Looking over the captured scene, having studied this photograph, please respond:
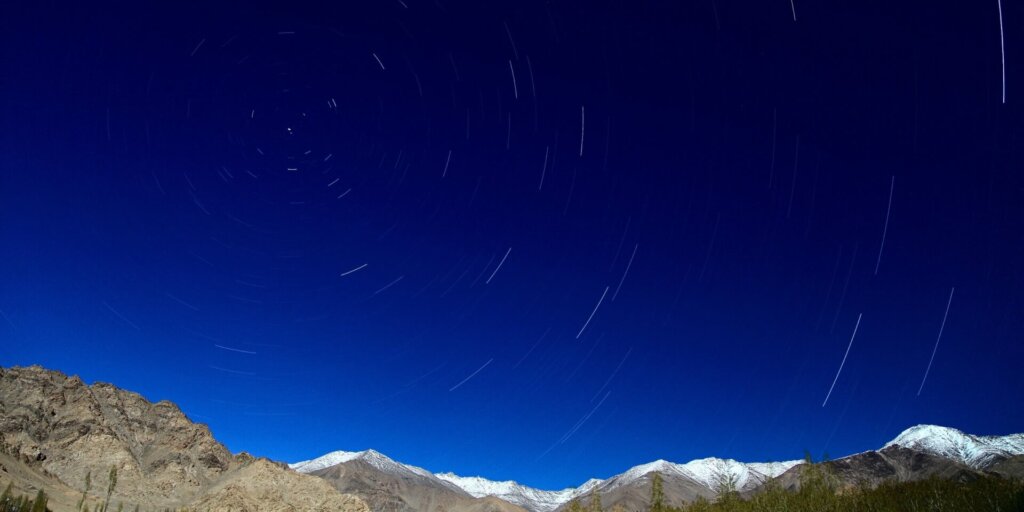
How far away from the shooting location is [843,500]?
30484 mm

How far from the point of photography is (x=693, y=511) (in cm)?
3922

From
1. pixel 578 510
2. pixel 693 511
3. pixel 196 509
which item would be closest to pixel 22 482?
pixel 196 509

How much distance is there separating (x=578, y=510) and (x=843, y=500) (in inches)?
1186

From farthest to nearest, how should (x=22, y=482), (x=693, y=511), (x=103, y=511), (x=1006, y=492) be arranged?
(x=22, y=482)
(x=103, y=511)
(x=693, y=511)
(x=1006, y=492)

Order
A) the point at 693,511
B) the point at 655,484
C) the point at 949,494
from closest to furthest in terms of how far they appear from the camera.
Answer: the point at 949,494
the point at 693,511
the point at 655,484

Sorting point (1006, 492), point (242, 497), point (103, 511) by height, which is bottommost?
point (1006, 492)

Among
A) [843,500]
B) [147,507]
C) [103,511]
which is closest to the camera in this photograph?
[843,500]

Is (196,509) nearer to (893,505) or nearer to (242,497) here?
(242,497)

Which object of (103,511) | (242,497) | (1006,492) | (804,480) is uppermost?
(242,497)

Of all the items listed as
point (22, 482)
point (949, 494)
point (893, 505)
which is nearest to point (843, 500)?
point (893, 505)

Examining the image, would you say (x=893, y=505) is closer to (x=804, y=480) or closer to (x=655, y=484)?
(x=804, y=480)

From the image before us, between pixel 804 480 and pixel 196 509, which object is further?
pixel 196 509

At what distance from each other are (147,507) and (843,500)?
21823 centimetres

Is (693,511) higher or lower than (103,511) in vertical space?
lower
